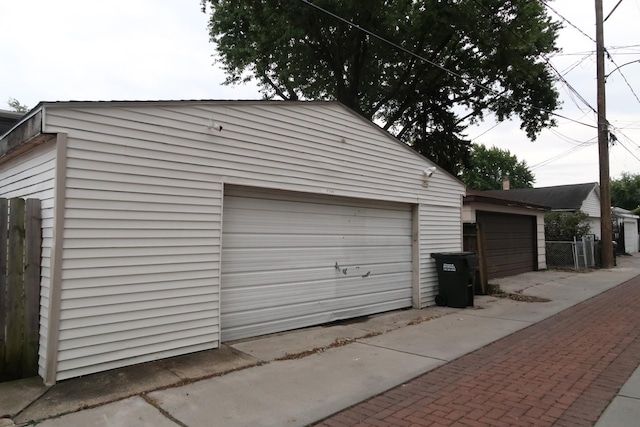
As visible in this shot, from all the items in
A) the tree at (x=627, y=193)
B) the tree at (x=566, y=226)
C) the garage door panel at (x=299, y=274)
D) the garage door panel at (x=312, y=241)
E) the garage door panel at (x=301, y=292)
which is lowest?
the garage door panel at (x=301, y=292)

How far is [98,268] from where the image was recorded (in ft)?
14.5

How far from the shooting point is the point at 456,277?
340 inches

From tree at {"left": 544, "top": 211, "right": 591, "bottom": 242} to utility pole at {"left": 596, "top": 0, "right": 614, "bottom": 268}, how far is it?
0.92 metres

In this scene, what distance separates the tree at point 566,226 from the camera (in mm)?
17969

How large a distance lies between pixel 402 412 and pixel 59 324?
3.35m

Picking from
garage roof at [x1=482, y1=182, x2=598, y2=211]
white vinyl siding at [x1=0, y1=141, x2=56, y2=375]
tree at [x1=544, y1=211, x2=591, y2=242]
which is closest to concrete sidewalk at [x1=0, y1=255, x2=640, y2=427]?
white vinyl siding at [x1=0, y1=141, x2=56, y2=375]

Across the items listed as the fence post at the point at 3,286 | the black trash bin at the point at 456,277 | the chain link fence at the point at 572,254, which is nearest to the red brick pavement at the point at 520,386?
the black trash bin at the point at 456,277

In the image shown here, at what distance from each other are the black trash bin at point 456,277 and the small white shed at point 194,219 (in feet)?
4.49

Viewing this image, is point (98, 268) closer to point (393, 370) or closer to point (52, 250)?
point (52, 250)

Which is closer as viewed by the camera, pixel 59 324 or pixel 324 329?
pixel 59 324

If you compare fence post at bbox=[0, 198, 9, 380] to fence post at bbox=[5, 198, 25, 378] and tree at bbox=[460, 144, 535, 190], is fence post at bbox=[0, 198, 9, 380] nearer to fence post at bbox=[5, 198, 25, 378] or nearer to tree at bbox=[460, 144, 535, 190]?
fence post at bbox=[5, 198, 25, 378]

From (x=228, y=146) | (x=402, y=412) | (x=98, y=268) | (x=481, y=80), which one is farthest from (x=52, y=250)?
(x=481, y=80)

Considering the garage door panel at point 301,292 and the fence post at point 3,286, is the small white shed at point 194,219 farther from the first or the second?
the fence post at point 3,286

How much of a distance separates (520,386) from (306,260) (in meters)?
3.55
